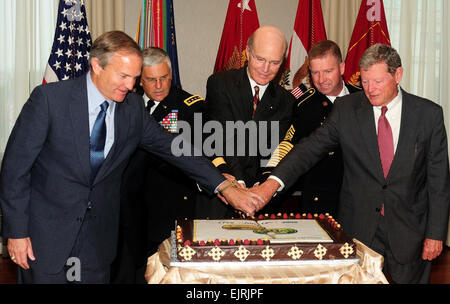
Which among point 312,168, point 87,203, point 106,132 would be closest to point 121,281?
point 87,203

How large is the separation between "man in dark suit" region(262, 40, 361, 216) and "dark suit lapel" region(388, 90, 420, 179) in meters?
0.62

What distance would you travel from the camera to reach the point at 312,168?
10.5 ft

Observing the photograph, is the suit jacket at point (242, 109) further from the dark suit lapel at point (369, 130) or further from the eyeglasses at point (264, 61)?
the dark suit lapel at point (369, 130)

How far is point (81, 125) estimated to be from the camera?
2.31m

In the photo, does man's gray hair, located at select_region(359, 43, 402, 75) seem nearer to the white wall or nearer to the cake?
the cake

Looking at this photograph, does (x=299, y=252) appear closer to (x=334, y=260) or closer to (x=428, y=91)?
(x=334, y=260)

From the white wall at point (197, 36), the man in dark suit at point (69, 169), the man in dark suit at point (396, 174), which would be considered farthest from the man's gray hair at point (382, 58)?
the white wall at point (197, 36)

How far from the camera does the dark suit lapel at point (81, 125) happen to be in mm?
2297

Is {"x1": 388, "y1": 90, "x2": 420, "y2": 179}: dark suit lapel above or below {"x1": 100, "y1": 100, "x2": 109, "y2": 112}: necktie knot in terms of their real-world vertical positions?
Answer: below

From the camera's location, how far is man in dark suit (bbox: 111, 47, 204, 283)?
316 centimetres

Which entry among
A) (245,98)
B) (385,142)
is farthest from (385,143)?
(245,98)

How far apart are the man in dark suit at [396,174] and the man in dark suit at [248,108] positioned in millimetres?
698

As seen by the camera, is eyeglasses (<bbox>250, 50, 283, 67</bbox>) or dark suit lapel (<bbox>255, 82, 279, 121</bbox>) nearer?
eyeglasses (<bbox>250, 50, 283, 67</bbox>)

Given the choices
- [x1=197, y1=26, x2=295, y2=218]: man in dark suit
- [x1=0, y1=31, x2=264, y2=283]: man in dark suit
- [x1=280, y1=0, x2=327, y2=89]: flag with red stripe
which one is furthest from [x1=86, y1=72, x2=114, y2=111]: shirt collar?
[x1=280, y1=0, x2=327, y2=89]: flag with red stripe
